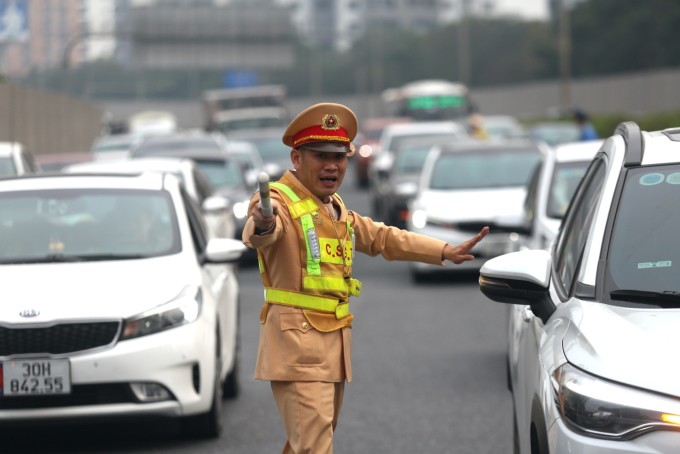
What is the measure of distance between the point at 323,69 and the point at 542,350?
145m

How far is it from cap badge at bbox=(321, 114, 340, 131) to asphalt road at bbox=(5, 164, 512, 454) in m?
3.15

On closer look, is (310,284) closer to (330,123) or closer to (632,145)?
(330,123)

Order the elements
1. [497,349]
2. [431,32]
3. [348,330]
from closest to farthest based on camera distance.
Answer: [348,330] → [497,349] → [431,32]

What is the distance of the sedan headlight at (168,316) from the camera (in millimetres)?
8625

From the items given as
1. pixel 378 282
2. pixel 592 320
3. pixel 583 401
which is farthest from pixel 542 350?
pixel 378 282

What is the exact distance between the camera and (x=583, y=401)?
183 inches

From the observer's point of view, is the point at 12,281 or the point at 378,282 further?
the point at 378,282

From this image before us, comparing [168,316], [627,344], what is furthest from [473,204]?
[627,344]

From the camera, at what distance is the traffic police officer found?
603 cm

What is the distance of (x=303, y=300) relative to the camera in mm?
6105

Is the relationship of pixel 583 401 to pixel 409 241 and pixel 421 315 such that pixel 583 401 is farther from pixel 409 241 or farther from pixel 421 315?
pixel 421 315

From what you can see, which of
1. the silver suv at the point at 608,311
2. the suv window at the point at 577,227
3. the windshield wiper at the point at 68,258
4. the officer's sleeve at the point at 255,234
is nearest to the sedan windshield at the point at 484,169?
the windshield wiper at the point at 68,258

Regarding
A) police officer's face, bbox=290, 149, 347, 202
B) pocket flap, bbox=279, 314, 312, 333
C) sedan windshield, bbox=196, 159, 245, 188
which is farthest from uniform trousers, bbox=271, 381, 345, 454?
sedan windshield, bbox=196, 159, 245, 188

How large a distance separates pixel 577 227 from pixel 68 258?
3.84 meters
